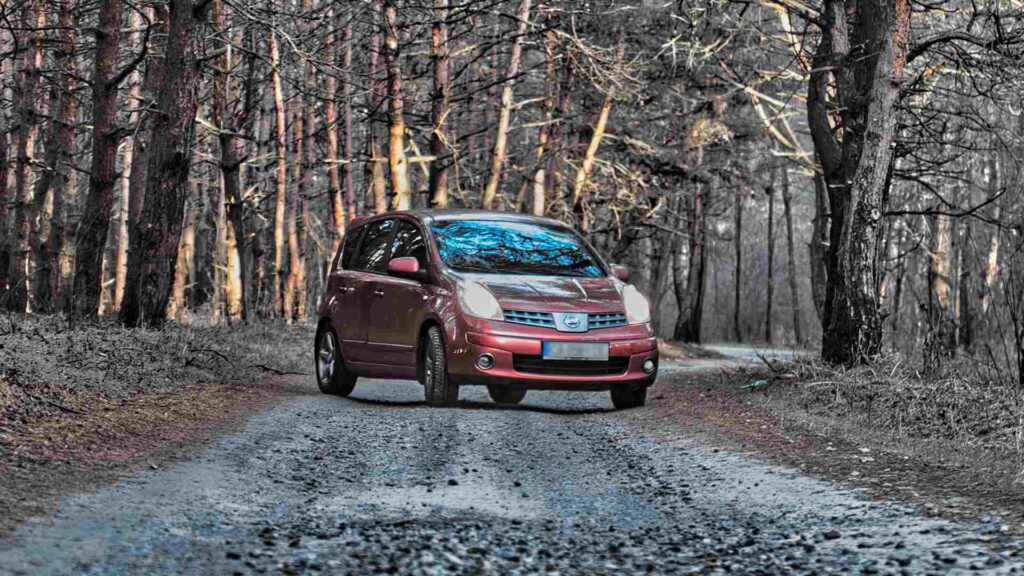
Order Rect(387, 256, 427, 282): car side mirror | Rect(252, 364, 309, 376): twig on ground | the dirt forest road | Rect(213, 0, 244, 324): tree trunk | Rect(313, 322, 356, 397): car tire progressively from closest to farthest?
the dirt forest road, Rect(387, 256, 427, 282): car side mirror, Rect(313, 322, 356, 397): car tire, Rect(252, 364, 309, 376): twig on ground, Rect(213, 0, 244, 324): tree trunk

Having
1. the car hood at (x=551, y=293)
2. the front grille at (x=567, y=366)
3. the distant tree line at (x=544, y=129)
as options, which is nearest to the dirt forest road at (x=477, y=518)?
the front grille at (x=567, y=366)

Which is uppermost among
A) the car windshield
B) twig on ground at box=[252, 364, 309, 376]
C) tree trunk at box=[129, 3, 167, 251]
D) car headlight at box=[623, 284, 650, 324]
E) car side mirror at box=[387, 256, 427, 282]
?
tree trunk at box=[129, 3, 167, 251]

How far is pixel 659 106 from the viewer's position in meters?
31.9

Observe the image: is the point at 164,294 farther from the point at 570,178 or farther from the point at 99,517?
the point at 570,178

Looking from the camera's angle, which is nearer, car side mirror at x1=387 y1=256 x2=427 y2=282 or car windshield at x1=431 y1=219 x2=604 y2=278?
car side mirror at x1=387 y1=256 x2=427 y2=282

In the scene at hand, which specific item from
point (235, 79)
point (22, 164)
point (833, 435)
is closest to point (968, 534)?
point (833, 435)

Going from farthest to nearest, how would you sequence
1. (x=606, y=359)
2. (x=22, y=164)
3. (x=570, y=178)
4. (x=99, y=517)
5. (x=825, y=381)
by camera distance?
(x=570, y=178)
(x=22, y=164)
(x=825, y=381)
(x=606, y=359)
(x=99, y=517)

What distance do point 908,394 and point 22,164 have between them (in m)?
18.9

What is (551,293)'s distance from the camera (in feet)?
35.2

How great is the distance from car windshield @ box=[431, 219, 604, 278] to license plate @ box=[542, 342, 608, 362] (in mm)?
1045

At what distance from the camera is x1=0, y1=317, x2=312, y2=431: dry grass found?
8734 millimetres

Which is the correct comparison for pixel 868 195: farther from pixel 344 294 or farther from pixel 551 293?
pixel 344 294

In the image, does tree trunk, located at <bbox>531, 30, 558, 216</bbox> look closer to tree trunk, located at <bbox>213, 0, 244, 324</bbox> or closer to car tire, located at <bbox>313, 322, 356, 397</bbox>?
tree trunk, located at <bbox>213, 0, 244, 324</bbox>

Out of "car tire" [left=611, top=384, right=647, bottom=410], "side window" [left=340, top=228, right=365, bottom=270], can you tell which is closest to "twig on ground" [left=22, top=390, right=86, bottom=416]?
Result: "side window" [left=340, top=228, right=365, bottom=270]
